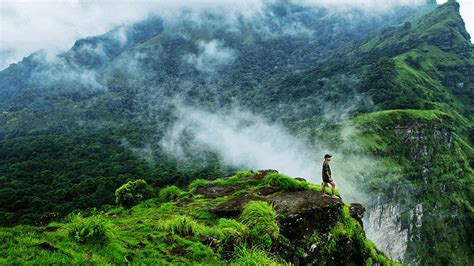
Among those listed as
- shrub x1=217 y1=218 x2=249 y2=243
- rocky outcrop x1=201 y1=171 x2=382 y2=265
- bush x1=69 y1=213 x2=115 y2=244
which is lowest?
rocky outcrop x1=201 y1=171 x2=382 y2=265

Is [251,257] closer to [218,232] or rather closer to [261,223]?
[218,232]

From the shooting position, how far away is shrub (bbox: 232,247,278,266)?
1086cm

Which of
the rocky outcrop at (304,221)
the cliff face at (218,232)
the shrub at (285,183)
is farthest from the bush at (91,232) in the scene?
the shrub at (285,183)

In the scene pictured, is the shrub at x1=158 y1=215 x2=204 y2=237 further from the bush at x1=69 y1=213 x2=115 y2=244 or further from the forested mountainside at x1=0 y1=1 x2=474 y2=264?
the forested mountainside at x1=0 y1=1 x2=474 y2=264

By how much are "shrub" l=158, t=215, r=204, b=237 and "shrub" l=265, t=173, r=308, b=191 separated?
6.54 metres

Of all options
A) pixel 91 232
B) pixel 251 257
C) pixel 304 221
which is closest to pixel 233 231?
pixel 251 257

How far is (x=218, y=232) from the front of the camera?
1228cm

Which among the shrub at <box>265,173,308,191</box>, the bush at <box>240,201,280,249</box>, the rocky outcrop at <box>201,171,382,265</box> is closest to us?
the bush at <box>240,201,280,249</box>

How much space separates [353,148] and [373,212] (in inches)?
610

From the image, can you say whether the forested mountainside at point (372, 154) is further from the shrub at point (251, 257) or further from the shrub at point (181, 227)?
the shrub at point (251, 257)

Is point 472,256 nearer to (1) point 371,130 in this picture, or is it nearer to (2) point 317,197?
(1) point 371,130

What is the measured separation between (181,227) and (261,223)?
9.58ft

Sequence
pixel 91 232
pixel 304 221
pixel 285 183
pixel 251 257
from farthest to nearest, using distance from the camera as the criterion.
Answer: pixel 285 183 → pixel 304 221 → pixel 251 257 → pixel 91 232

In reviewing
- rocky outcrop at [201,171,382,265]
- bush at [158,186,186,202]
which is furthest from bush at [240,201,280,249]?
bush at [158,186,186,202]
